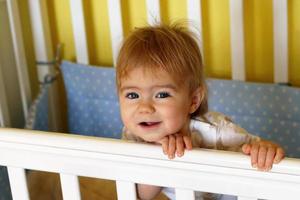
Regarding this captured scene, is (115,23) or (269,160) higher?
(115,23)

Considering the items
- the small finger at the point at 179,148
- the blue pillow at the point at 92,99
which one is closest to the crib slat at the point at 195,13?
the blue pillow at the point at 92,99

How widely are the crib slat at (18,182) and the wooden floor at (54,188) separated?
0.41 metres

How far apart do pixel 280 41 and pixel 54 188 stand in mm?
622

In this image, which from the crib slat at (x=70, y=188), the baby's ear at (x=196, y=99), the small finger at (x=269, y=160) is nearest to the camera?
the small finger at (x=269, y=160)

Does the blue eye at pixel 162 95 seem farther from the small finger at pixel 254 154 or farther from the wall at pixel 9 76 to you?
the wall at pixel 9 76

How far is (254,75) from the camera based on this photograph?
145cm

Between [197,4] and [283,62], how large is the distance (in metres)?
0.24

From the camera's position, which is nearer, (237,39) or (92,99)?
(237,39)

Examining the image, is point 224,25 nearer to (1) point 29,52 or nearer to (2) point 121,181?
(1) point 29,52

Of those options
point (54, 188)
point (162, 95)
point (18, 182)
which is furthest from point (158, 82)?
point (54, 188)

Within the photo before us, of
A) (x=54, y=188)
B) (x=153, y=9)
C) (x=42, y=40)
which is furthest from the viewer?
(x=42, y=40)

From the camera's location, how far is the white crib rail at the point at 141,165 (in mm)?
749

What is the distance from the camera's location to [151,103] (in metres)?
0.87

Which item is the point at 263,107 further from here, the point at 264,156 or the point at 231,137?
the point at 264,156
